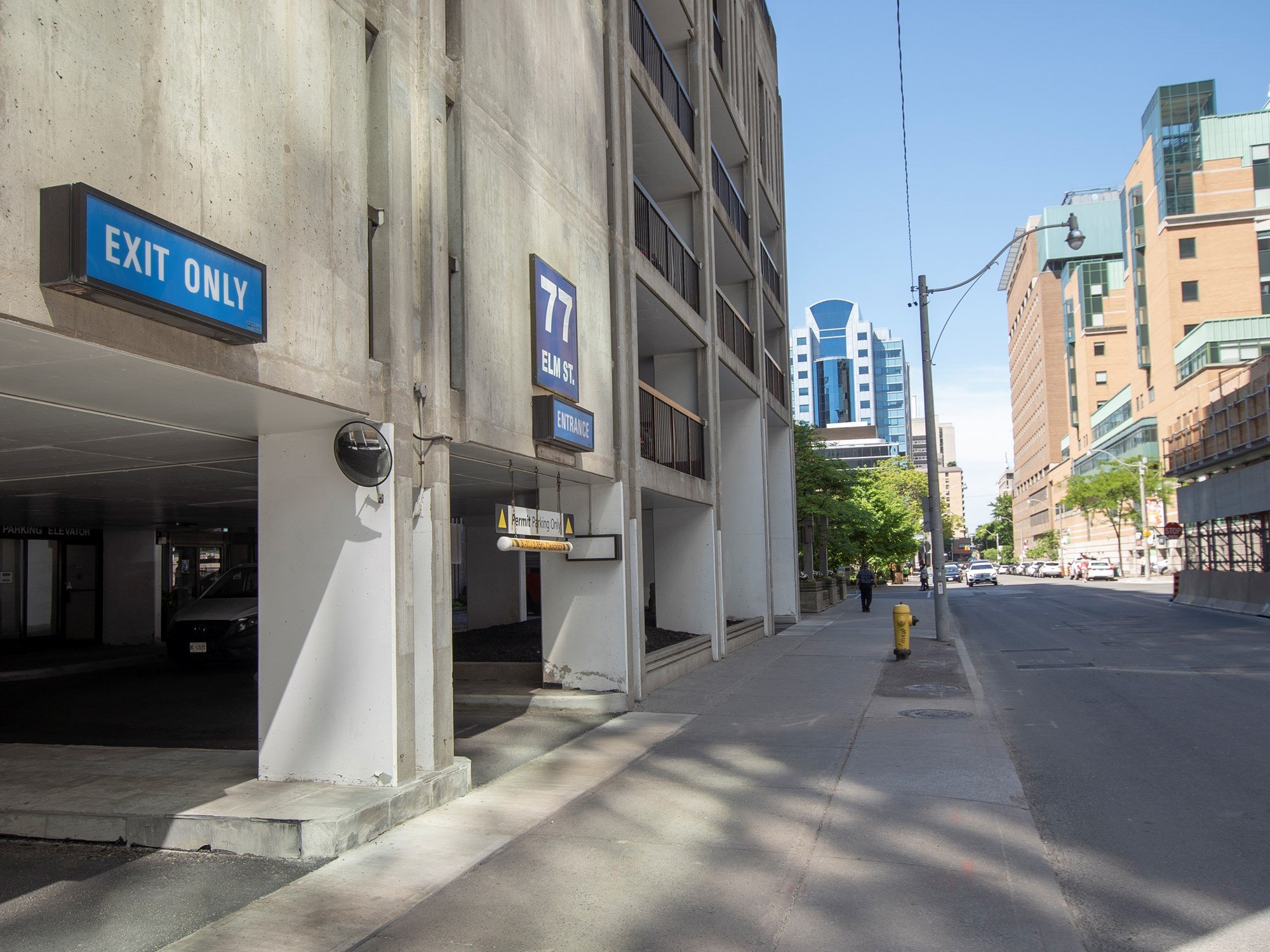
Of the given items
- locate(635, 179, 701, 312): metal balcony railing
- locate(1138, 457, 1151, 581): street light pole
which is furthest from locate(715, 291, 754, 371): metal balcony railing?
locate(1138, 457, 1151, 581): street light pole

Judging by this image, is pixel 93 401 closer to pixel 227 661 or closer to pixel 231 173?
pixel 231 173

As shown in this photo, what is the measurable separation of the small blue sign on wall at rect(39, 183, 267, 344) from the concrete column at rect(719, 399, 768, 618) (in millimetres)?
17852

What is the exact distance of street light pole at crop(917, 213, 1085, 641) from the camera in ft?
69.4

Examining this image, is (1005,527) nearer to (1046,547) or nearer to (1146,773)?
(1046,547)

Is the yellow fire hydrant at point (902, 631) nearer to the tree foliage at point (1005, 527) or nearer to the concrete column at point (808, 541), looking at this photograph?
the concrete column at point (808, 541)

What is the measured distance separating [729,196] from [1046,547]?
110822 millimetres

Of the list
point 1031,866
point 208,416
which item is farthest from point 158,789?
point 1031,866

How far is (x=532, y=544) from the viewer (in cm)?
931

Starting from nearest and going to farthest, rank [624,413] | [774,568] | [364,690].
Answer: [364,690] < [624,413] < [774,568]

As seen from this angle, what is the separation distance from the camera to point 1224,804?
24.0 feet

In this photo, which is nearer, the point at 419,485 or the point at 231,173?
the point at 231,173

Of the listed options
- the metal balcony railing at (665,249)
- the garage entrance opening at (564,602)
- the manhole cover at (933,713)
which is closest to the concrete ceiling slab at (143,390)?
the garage entrance opening at (564,602)

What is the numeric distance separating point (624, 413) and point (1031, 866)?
7993mm

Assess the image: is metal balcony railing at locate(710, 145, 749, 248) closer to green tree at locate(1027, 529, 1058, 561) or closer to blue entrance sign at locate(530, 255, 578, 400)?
blue entrance sign at locate(530, 255, 578, 400)
